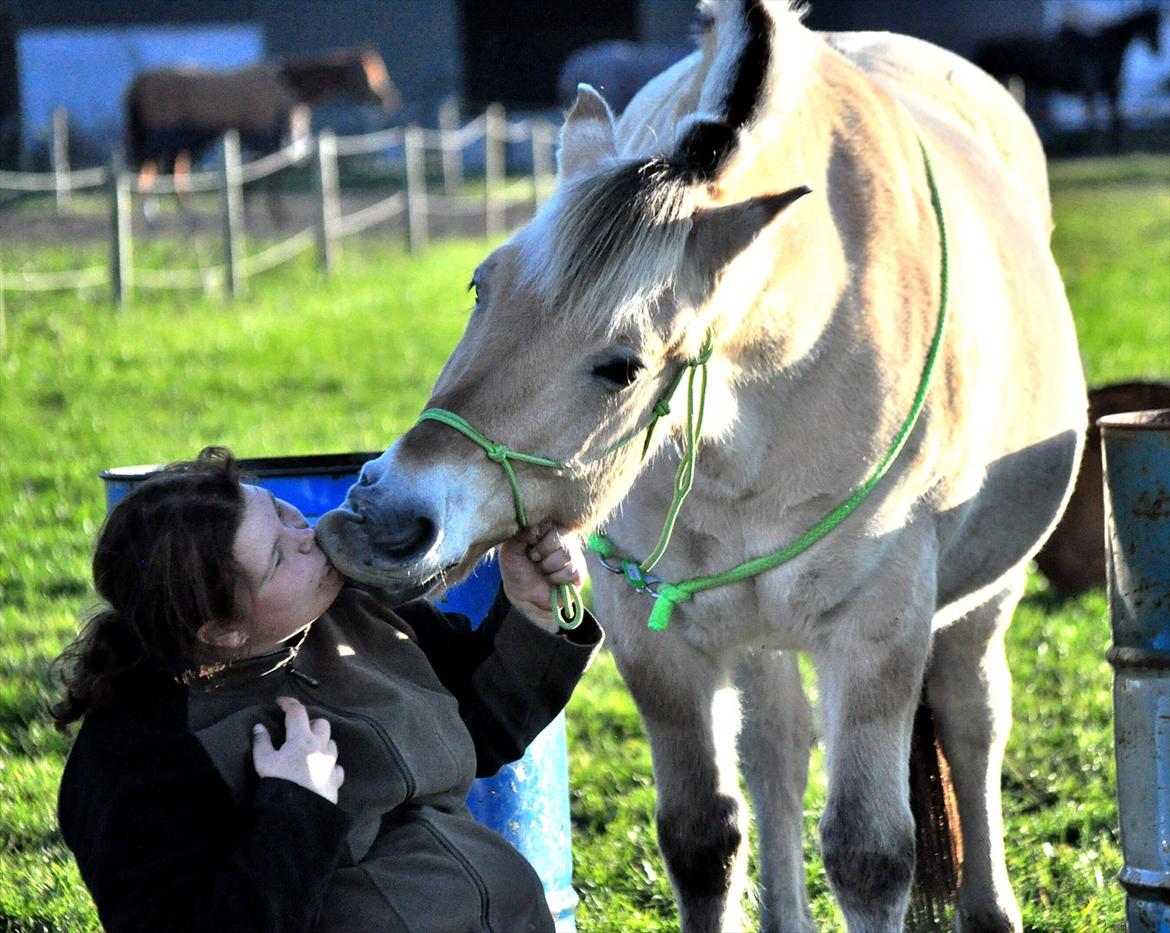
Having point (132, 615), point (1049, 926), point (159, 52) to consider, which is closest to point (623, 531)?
point (132, 615)

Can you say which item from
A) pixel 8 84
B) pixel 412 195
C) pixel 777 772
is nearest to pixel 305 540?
pixel 777 772

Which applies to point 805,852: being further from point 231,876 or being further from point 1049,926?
point 231,876

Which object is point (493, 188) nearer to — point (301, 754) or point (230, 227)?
point (230, 227)

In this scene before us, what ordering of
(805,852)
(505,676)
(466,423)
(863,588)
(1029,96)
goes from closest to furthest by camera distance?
(466,423) < (505,676) < (863,588) < (805,852) < (1029,96)

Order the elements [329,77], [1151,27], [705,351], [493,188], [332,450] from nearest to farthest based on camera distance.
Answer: [705,351]
[332,450]
[493,188]
[329,77]
[1151,27]

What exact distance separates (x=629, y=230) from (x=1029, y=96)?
27.4 meters

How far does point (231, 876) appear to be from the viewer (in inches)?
79.4

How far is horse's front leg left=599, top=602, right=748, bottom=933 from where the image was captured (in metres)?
2.91

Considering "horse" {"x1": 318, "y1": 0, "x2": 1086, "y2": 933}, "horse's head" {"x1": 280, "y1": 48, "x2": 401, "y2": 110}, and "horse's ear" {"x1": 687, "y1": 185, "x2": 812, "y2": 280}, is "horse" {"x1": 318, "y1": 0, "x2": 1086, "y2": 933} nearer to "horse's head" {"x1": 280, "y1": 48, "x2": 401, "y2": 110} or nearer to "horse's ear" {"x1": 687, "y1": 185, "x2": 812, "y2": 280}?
"horse's ear" {"x1": 687, "y1": 185, "x2": 812, "y2": 280}

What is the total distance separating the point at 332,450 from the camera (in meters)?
7.40

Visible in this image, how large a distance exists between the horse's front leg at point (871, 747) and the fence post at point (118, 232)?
8847 mm

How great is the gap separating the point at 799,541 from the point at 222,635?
1036mm

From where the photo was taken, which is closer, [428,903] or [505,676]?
[428,903]

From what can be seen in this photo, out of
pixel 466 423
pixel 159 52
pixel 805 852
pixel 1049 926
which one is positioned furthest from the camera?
pixel 159 52
